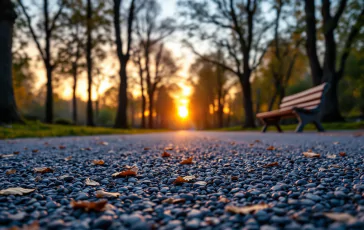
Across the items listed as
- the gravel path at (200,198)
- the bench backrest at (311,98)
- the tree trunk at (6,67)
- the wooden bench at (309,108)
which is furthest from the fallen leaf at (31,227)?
the tree trunk at (6,67)

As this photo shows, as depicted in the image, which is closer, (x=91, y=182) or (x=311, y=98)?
(x=91, y=182)

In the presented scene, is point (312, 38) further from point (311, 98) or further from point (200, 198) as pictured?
point (200, 198)

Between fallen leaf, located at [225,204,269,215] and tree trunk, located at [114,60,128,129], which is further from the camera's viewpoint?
tree trunk, located at [114,60,128,129]

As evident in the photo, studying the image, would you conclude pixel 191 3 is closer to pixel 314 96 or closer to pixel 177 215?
pixel 314 96

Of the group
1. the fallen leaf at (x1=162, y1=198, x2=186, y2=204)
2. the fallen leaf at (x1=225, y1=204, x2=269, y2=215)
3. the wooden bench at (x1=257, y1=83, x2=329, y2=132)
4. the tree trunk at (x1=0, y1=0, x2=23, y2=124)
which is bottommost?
the fallen leaf at (x1=162, y1=198, x2=186, y2=204)

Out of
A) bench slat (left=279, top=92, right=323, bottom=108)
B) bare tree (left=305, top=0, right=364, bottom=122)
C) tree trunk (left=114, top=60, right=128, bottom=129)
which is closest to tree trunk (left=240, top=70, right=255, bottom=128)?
bare tree (left=305, top=0, right=364, bottom=122)

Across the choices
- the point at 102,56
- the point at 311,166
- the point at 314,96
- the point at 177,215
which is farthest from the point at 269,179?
the point at 102,56

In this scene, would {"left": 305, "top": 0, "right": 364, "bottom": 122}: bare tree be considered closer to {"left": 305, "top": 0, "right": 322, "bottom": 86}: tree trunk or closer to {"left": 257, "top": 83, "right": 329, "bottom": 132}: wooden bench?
{"left": 305, "top": 0, "right": 322, "bottom": 86}: tree trunk

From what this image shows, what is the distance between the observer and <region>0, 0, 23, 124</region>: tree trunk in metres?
10.2

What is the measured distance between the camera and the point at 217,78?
34.2 metres

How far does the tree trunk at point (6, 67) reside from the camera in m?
10.2

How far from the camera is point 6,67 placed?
10.6 metres

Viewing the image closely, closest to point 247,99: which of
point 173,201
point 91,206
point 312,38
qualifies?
point 312,38

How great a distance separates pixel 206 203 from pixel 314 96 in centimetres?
823
